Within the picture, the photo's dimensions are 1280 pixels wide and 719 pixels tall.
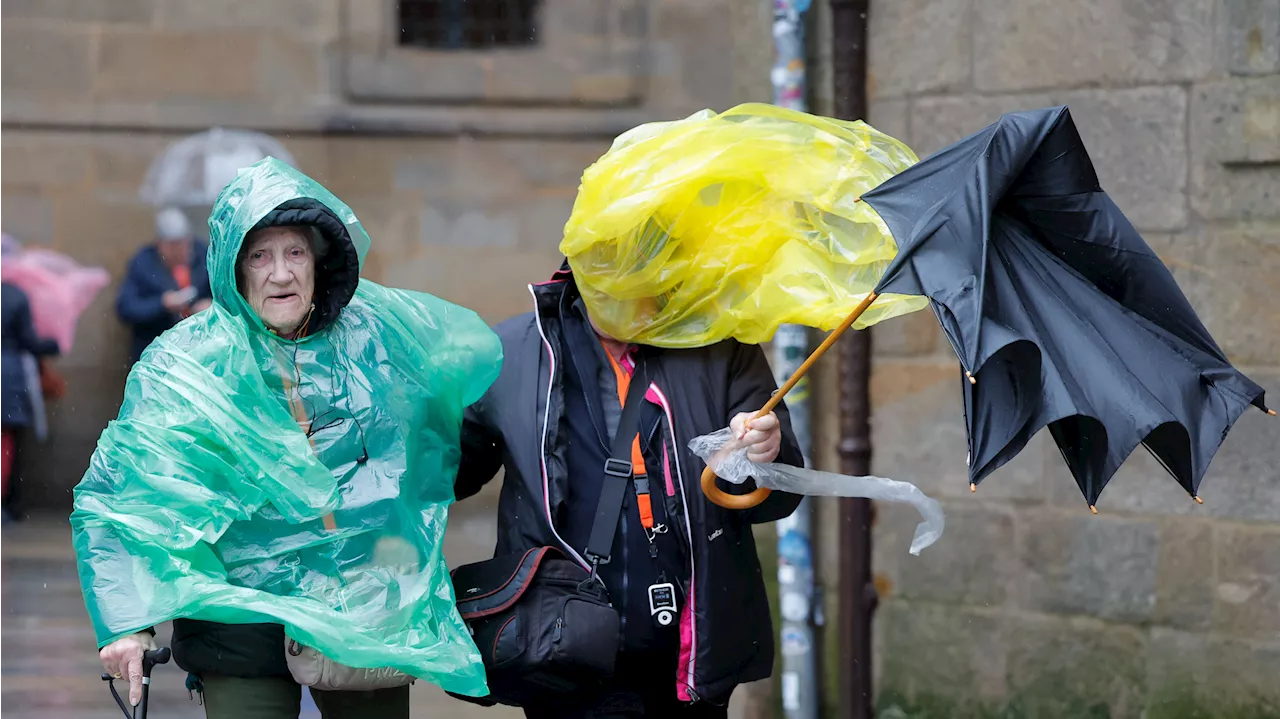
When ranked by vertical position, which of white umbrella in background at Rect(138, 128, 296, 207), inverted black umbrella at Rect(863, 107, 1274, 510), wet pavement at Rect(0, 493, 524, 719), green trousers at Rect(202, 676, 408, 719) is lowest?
wet pavement at Rect(0, 493, 524, 719)

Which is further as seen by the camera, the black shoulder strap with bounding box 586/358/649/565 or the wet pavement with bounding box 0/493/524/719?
the wet pavement with bounding box 0/493/524/719

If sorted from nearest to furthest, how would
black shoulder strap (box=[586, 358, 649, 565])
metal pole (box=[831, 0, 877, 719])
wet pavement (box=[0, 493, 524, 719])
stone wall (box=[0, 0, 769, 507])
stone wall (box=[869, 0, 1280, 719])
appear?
black shoulder strap (box=[586, 358, 649, 565]), stone wall (box=[869, 0, 1280, 719]), metal pole (box=[831, 0, 877, 719]), wet pavement (box=[0, 493, 524, 719]), stone wall (box=[0, 0, 769, 507])

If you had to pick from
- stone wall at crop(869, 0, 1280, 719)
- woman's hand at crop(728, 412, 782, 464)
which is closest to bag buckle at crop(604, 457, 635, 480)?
woman's hand at crop(728, 412, 782, 464)

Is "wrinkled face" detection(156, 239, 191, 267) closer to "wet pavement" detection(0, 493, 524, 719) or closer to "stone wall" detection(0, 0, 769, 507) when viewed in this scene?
"stone wall" detection(0, 0, 769, 507)

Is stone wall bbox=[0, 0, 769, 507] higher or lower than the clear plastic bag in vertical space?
higher

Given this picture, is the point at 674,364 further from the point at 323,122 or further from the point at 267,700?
the point at 323,122

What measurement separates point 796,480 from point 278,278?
3.75 ft

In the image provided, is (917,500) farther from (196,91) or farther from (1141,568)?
(196,91)

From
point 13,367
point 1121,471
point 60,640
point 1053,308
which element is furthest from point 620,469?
point 13,367

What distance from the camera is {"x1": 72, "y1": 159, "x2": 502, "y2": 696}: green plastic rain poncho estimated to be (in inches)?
124

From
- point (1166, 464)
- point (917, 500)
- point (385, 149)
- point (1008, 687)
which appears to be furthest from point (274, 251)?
point (385, 149)

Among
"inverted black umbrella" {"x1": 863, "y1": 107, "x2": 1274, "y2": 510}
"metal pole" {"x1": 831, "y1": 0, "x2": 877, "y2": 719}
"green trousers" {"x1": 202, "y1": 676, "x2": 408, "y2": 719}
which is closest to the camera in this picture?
"inverted black umbrella" {"x1": 863, "y1": 107, "x2": 1274, "y2": 510}

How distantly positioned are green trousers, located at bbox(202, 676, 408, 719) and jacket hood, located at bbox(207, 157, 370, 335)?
72cm

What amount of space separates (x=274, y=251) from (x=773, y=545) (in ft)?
9.10
